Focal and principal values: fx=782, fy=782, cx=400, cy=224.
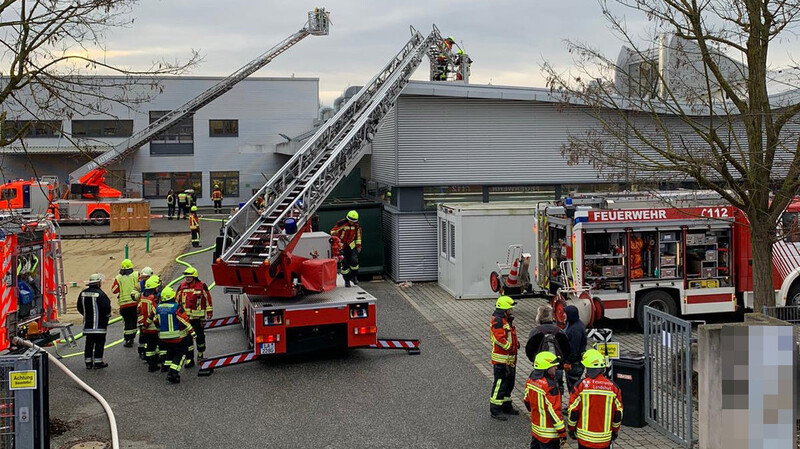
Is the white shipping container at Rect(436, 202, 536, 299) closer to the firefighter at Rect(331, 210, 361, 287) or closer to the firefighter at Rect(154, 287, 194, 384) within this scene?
the firefighter at Rect(331, 210, 361, 287)

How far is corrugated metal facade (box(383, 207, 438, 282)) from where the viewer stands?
63.8 feet

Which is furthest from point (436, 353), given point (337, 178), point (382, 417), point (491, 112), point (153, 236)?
point (153, 236)

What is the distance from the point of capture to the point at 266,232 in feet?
41.3

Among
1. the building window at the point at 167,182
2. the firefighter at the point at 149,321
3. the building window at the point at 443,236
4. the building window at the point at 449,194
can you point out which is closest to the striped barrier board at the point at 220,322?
the firefighter at the point at 149,321

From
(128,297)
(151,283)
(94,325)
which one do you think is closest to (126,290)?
(128,297)

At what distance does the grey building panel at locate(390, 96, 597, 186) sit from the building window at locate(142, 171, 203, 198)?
27020mm

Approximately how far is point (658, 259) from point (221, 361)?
7.60 metres

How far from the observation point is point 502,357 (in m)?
9.27

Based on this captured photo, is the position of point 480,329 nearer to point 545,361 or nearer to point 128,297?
point 128,297

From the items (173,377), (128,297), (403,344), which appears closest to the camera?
Answer: (173,377)

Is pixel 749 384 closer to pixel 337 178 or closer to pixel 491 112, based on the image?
pixel 337 178

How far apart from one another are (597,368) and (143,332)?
7.67m

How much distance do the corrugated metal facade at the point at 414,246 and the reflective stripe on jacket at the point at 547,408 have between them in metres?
12.2

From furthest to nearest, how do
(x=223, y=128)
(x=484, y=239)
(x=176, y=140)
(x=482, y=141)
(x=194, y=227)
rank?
(x=223, y=128) → (x=176, y=140) → (x=194, y=227) → (x=482, y=141) → (x=484, y=239)
